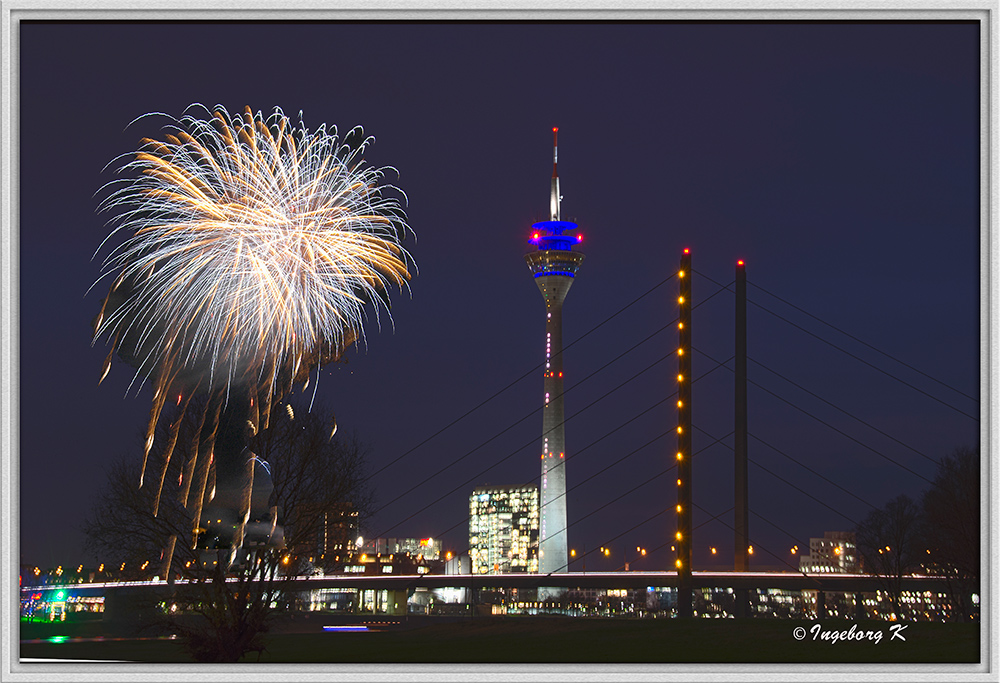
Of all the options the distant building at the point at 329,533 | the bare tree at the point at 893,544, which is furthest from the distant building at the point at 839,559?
the distant building at the point at 329,533

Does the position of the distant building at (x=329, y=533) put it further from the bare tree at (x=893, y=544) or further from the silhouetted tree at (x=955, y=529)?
the bare tree at (x=893, y=544)

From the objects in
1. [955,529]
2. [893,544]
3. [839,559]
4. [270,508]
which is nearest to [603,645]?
[270,508]

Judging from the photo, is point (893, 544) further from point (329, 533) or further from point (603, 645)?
point (603, 645)

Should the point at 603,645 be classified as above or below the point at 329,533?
below

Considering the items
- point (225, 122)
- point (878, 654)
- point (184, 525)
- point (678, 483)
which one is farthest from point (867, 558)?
point (225, 122)

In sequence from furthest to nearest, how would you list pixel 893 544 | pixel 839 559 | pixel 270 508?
1. pixel 839 559
2. pixel 893 544
3. pixel 270 508

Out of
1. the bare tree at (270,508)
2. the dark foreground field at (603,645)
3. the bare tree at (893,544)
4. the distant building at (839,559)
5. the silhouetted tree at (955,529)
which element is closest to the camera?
the dark foreground field at (603,645)
